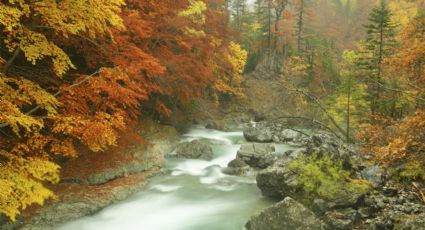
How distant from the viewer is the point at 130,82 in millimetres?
11289

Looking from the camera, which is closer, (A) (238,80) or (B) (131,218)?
(B) (131,218)

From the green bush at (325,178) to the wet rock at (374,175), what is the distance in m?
0.71

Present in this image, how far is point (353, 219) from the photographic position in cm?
898

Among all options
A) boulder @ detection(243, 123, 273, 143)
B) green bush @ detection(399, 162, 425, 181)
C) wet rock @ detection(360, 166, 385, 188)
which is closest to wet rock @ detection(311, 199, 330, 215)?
wet rock @ detection(360, 166, 385, 188)

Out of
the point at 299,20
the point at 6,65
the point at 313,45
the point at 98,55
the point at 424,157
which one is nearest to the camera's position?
the point at 6,65

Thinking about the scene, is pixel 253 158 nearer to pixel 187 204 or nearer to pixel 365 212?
pixel 187 204

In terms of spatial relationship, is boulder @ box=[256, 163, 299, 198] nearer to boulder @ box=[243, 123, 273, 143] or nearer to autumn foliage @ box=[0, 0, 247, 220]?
autumn foliage @ box=[0, 0, 247, 220]

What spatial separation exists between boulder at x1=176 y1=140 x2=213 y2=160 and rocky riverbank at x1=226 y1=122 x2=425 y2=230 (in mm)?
5183

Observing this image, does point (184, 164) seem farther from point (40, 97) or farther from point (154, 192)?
point (40, 97)

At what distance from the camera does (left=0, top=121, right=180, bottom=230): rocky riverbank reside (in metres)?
9.80

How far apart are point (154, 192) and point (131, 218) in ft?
6.94

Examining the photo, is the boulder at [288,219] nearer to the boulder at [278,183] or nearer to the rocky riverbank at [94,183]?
the boulder at [278,183]

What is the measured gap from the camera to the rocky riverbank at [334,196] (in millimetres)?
8734

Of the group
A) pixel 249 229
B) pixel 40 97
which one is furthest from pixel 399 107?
pixel 40 97
